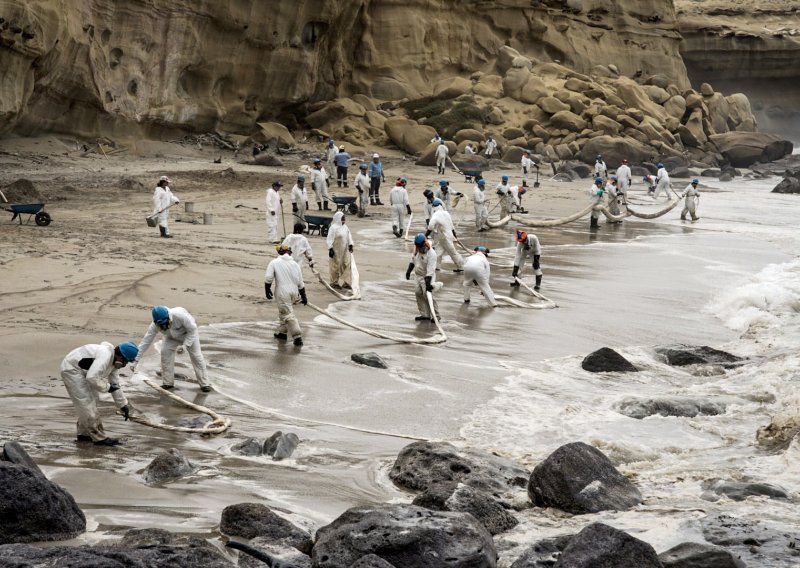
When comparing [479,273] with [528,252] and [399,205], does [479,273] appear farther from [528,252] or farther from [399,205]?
[399,205]

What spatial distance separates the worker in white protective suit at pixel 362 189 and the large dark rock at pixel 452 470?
1756cm

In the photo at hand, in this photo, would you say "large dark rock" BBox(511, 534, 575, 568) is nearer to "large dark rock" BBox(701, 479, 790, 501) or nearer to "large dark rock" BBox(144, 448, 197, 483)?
"large dark rock" BBox(701, 479, 790, 501)

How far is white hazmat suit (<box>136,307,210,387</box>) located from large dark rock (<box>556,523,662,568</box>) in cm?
570

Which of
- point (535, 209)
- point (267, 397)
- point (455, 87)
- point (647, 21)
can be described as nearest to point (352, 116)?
point (455, 87)

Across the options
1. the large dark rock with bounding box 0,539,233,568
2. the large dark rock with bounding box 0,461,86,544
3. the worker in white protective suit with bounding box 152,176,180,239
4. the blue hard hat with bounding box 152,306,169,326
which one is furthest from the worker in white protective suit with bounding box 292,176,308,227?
the large dark rock with bounding box 0,539,233,568

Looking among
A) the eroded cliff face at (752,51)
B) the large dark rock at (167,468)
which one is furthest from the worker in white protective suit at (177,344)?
the eroded cliff face at (752,51)

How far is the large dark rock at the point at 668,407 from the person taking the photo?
1220 centimetres

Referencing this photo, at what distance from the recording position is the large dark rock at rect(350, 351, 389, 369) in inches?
523

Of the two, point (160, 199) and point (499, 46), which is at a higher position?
point (499, 46)

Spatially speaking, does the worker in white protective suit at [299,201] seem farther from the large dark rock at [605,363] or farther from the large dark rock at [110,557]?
the large dark rock at [110,557]

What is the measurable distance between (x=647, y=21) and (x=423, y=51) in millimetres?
17508

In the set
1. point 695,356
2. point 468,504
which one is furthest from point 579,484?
point 695,356

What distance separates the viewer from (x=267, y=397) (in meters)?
11.8

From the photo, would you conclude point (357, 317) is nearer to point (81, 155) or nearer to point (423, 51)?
point (81, 155)
